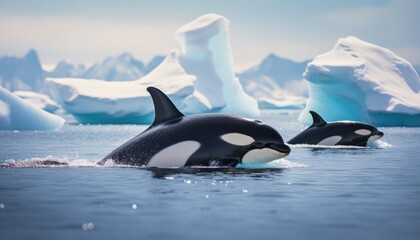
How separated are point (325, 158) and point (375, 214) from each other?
10.1 meters

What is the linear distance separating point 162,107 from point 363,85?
37.4 m

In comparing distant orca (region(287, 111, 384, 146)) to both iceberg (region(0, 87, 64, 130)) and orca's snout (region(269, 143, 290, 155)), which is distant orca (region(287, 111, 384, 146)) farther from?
iceberg (region(0, 87, 64, 130))

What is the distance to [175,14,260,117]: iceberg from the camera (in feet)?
199

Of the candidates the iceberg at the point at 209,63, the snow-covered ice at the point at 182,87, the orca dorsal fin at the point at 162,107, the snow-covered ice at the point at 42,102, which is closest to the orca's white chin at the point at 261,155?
the orca dorsal fin at the point at 162,107

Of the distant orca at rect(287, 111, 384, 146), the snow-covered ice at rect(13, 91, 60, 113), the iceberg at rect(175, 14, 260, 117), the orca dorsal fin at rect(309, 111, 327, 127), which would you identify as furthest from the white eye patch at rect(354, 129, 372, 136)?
the snow-covered ice at rect(13, 91, 60, 113)

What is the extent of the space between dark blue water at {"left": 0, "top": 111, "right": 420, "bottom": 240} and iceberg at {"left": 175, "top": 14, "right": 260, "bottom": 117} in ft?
156

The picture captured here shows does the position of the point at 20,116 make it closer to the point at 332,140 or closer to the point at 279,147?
the point at 332,140

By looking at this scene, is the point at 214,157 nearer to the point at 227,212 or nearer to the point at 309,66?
the point at 227,212

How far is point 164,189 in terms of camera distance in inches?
392

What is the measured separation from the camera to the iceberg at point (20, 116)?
128 feet

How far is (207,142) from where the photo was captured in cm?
1284

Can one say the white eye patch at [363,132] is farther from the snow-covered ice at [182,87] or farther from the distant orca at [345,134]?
the snow-covered ice at [182,87]

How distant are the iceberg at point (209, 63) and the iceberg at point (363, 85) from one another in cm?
955

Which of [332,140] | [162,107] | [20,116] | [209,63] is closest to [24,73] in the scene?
[209,63]
